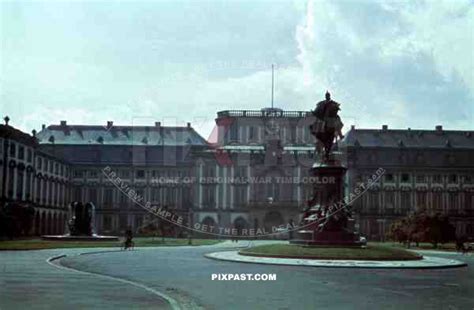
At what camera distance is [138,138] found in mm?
97812

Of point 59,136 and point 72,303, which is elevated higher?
point 59,136

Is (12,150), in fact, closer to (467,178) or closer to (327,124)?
(327,124)

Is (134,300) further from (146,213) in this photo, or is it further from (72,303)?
(146,213)

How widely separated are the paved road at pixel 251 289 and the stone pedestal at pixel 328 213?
687cm

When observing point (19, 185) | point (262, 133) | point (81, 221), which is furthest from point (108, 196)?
point (81, 221)

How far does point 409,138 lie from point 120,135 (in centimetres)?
4139

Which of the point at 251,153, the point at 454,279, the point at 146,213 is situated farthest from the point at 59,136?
the point at 454,279

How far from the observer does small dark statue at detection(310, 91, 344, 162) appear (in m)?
33.1

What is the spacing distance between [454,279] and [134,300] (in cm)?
1184

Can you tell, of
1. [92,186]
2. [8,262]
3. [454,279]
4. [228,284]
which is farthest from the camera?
[92,186]

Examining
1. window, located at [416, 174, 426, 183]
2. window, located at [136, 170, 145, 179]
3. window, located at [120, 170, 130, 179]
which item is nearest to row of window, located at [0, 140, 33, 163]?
window, located at [120, 170, 130, 179]

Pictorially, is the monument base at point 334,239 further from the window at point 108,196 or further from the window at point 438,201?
the window at point 108,196

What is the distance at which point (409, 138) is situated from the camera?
94.9 meters

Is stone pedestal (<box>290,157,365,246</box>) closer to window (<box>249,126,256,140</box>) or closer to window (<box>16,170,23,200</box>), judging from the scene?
window (<box>16,170,23,200</box>)
